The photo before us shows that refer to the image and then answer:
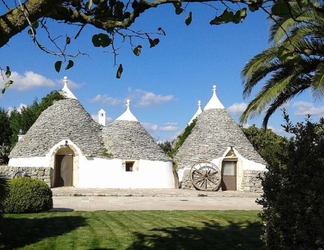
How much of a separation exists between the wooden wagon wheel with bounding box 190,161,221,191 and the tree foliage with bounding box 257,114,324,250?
18807 mm

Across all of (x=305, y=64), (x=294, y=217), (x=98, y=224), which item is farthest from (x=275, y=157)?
(x=305, y=64)

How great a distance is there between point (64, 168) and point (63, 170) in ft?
0.43

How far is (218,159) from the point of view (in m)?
25.2

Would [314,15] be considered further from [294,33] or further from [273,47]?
[273,47]

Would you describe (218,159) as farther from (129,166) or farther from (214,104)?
(129,166)

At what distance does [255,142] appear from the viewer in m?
37.2

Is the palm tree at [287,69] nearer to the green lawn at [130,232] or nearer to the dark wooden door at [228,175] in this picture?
the green lawn at [130,232]

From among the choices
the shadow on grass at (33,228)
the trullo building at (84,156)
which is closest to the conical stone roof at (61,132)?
the trullo building at (84,156)

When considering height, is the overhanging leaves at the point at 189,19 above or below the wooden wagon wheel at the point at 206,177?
above

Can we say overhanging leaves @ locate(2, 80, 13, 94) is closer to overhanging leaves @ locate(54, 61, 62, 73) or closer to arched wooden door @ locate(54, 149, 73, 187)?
overhanging leaves @ locate(54, 61, 62, 73)

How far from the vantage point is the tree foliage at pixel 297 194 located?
490 cm

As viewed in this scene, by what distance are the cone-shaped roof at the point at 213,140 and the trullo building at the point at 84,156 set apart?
1565mm

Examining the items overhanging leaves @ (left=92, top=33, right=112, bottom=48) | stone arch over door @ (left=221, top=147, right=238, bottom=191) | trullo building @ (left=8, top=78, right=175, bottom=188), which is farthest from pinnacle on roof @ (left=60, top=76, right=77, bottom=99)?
overhanging leaves @ (left=92, top=33, right=112, bottom=48)

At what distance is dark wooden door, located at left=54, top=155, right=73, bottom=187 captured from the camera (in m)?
24.2
